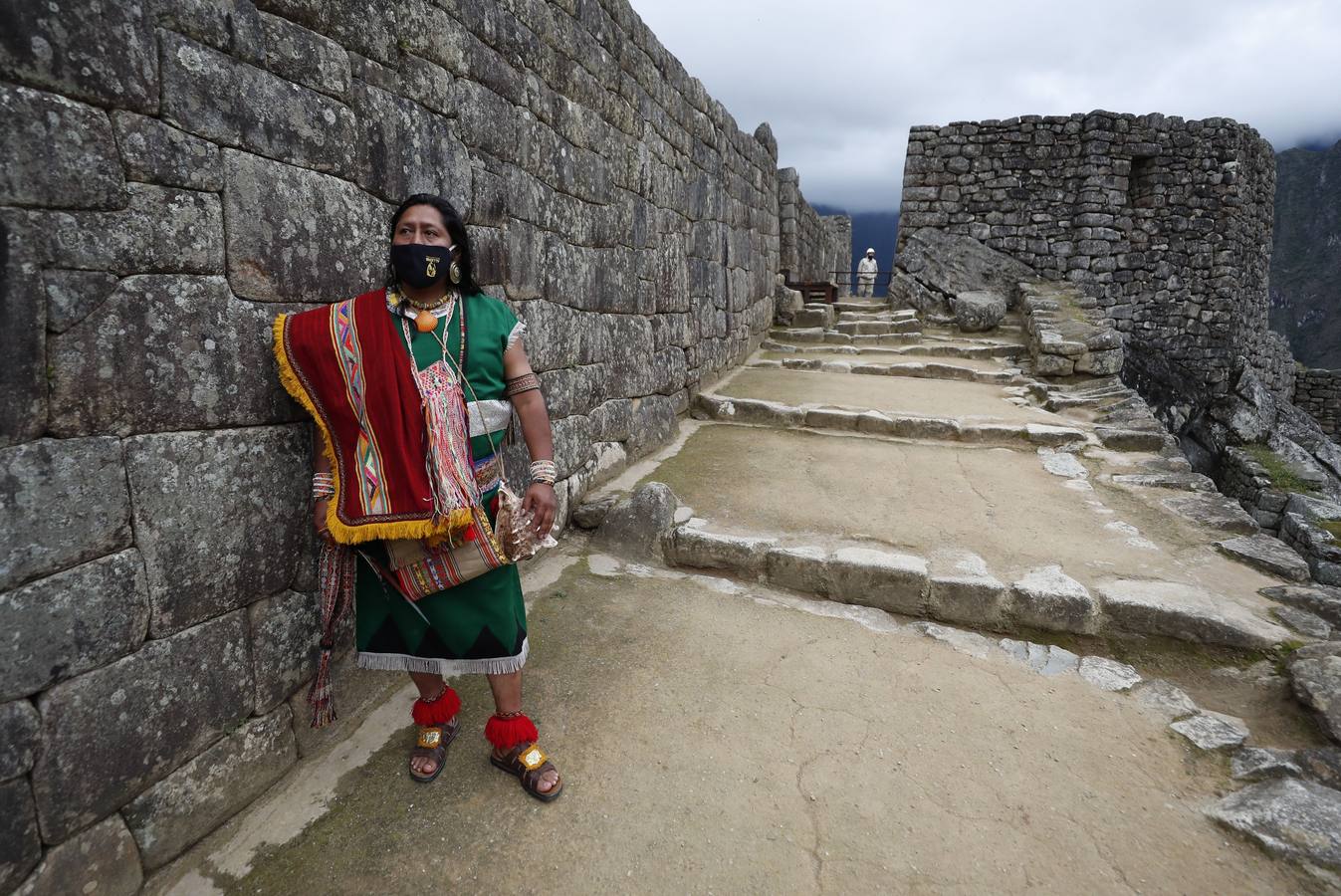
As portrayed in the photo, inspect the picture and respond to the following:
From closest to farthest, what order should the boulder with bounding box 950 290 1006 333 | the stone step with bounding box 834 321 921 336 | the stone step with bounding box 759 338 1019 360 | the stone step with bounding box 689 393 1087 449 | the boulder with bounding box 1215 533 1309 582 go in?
the boulder with bounding box 1215 533 1309 582
the stone step with bounding box 689 393 1087 449
the stone step with bounding box 759 338 1019 360
the boulder with bounding box 950 290 1006 333
the stone step with bounding box 834 321 921 336

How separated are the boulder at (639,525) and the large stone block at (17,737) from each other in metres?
2.58

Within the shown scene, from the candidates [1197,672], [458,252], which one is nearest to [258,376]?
[458,252]

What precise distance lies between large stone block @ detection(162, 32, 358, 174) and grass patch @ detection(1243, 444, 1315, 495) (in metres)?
13.7

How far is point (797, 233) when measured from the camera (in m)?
12.6

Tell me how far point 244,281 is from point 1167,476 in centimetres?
568

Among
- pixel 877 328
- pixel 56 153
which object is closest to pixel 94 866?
pixel 56 153

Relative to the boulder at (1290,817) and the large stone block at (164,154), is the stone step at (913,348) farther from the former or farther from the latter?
the large stone block at (164,154)

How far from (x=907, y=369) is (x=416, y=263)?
24.8ft

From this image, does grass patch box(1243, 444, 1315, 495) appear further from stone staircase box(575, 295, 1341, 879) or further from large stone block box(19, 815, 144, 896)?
large stone block box(19, 815, 144, 896)

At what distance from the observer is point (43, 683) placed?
1.52m

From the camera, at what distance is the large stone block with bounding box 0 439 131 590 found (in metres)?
1.46

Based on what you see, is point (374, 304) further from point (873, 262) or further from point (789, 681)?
point (873, 262)

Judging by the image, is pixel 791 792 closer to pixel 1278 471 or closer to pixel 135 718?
pixel 135 718

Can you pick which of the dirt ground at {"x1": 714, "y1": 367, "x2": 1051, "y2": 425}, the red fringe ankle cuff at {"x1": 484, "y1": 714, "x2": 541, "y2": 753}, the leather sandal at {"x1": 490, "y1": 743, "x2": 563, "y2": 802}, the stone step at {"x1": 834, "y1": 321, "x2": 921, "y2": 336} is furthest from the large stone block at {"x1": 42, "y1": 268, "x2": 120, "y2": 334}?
the stone step at {"x1": 834, "y1": 321, "x2": 921, "y2": 336}
